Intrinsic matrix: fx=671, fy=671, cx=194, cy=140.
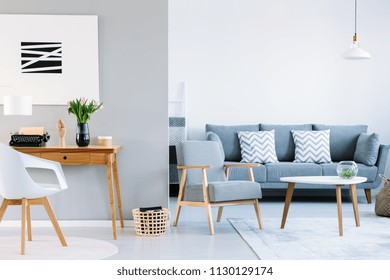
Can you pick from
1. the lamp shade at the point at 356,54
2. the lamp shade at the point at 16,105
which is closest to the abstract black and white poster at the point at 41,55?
the lamp shade at the point at 16,105

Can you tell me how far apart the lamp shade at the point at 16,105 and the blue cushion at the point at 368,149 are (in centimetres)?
428

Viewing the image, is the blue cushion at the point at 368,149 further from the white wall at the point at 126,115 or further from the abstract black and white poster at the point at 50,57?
the abstract black and white poster at the point at 50,57

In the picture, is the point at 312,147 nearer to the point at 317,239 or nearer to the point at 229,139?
the point at 229,139

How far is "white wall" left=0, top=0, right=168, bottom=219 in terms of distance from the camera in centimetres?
611

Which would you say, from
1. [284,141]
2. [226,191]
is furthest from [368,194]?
[226,191]

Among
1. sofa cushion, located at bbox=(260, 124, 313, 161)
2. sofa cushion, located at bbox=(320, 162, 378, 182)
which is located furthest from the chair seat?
sofa cushion, located at bbox=(260, 124, 313, 161)

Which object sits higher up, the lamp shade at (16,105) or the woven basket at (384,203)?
the lamp shade at (16,105)

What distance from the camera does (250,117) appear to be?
29.2ft

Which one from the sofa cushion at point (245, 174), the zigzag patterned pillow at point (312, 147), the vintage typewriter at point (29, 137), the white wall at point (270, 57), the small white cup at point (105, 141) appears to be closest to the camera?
the vintage typewriter at point (29, 137)

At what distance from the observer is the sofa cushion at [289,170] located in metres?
7.89

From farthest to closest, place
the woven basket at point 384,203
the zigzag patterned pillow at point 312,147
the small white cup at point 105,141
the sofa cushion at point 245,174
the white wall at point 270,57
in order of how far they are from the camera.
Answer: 1. the white wall at point 270,57
2. the zigzag patterned pillow at point 312,147
3. the sofa cushion at point 245,174
4. the woven basket at point 384,203
5. the small white cup at point 105,141

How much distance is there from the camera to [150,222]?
5637 millimetres

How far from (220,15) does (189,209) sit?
9.44 ft

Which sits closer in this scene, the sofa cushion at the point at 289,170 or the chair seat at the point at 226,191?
the chair seat at the point at 226,191
